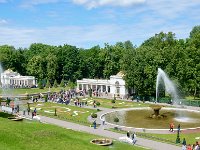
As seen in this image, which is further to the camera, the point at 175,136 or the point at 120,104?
the point at 120,104

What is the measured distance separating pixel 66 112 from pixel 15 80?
215 ft

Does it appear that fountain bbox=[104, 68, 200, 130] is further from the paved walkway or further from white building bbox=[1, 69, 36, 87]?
white building bbox=[1, 69, 36, 87]

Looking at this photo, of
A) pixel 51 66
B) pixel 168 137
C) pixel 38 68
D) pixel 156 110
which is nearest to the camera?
pixel 168 137

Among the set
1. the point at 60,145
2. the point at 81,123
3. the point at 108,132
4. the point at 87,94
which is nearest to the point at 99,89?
the point at 87,94

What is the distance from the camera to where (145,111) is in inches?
2830

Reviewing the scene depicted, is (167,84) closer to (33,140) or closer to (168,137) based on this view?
(168,137)

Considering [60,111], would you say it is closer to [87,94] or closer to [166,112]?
[166,112]

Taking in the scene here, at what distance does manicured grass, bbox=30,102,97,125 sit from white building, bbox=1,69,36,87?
47.4 m

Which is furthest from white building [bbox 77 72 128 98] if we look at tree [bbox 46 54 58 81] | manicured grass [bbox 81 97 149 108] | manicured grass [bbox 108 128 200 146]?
manicured grass [bbox 108 128 200 146]

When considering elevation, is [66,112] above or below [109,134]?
above

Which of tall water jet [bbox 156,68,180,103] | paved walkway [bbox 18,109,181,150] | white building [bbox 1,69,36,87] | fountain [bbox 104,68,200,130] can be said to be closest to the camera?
paved walkway [bbox 18,109,181,150]

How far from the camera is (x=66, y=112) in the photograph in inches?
2704

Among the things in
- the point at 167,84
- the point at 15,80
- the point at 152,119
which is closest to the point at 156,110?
the point at 152,119

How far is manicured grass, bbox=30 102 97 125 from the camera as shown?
60.8 metres
